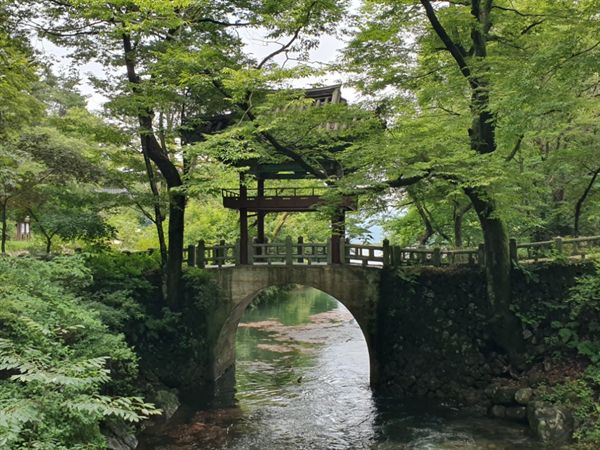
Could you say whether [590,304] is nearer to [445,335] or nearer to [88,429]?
[445,335]

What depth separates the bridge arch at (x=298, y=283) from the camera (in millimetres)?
15148

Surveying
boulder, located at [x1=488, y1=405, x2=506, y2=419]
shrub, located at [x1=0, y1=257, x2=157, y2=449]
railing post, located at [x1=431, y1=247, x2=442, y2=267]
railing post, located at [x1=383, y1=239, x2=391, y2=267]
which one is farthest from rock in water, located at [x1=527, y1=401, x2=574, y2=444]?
shrub, located at [x1=0, y1=257, x2=157, y2=449]

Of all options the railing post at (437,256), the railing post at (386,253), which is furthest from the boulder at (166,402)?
the railing post at (437,256)

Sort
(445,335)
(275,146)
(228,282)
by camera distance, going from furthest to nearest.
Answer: (228,282), (445,335), (275,146)

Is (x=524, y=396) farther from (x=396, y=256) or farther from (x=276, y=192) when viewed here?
(x=276, y=192)

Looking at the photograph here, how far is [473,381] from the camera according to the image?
1348cm

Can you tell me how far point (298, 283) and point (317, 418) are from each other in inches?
180

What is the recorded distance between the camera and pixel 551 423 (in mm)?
10859

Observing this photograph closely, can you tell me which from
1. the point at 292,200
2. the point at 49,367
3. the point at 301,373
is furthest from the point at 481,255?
the point at 49,367

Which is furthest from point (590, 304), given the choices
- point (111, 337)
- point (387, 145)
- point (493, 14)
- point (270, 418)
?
point (111, 337)

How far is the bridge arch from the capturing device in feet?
49.7

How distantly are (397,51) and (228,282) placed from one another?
29.4 feet

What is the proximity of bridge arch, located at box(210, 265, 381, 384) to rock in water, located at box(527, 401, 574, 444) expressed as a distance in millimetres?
4827

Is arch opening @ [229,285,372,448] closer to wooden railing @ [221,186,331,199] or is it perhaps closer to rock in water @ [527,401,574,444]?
rock in water @ [527,401,574,444]
